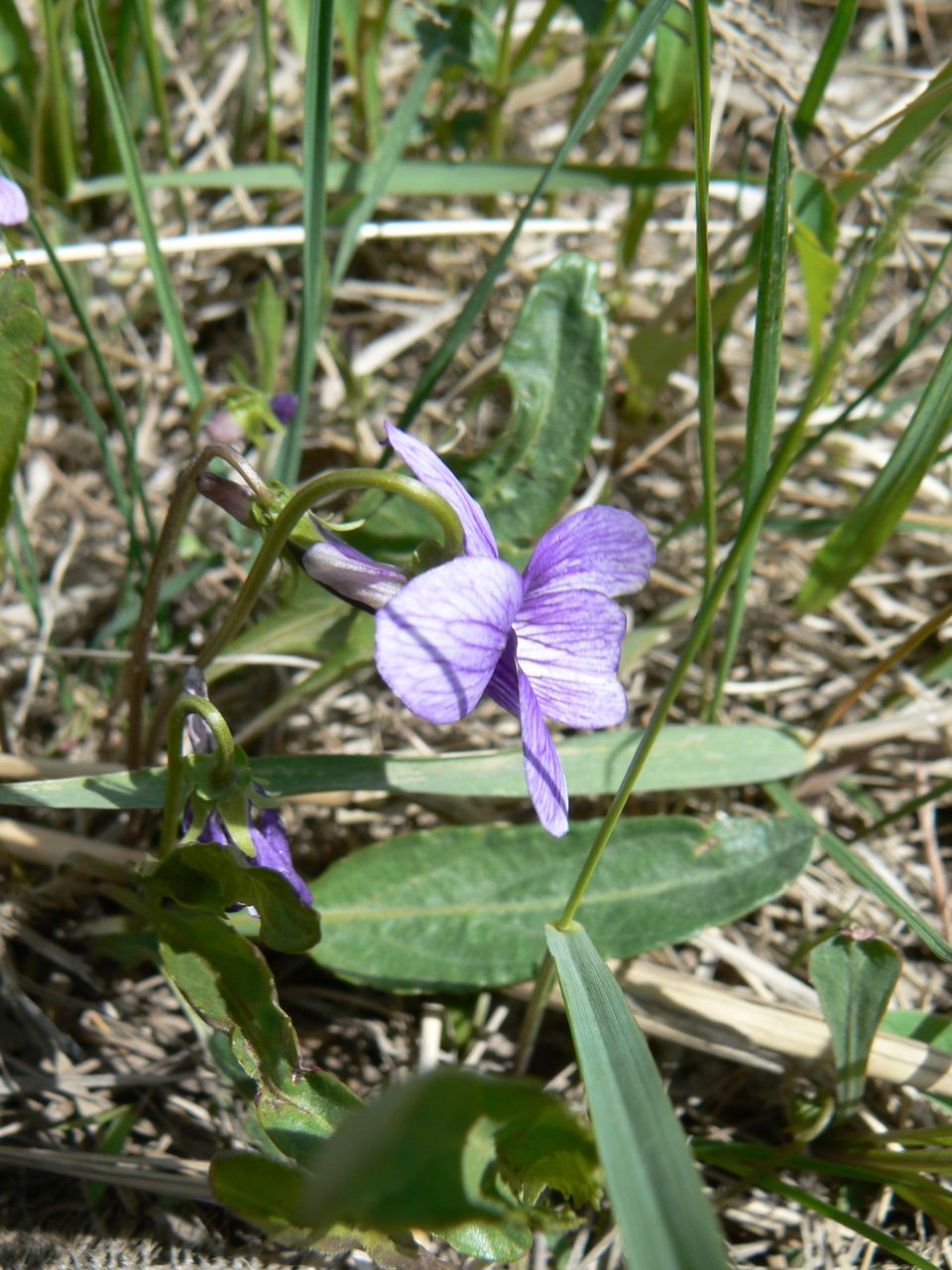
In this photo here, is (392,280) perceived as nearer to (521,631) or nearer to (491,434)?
(491,434)

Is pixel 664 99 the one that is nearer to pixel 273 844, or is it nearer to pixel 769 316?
pixel 769 316

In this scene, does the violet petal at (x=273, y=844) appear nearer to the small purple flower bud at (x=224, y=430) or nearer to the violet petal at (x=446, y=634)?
the violet petal at (x=446, y=634)

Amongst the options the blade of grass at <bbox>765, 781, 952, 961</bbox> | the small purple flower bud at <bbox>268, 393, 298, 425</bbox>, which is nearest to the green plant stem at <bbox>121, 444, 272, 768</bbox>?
the small purple flower bud at <bbox>268, 393, 298, 425</bbox>

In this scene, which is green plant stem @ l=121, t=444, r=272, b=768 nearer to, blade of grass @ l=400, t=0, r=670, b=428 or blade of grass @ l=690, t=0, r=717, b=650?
blade of grass @ l=400, t=0, r=670, b=428

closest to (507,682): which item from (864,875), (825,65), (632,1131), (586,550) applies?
(586,550)

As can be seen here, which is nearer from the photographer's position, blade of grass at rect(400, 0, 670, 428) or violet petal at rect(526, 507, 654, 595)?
violet petal at rect(526, 507, 654, 595)

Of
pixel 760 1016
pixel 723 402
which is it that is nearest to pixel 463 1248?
pixel 760 1016

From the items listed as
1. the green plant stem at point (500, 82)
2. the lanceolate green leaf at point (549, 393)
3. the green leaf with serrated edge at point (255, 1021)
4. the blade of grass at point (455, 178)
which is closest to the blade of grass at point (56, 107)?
the blade of grass at point (455, 178)
